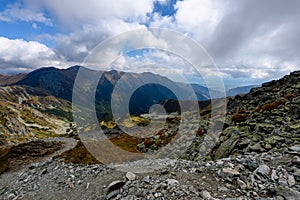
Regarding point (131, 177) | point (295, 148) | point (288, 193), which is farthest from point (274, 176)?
point (131, 177)

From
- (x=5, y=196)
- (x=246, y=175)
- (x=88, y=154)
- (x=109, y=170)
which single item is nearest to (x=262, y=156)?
(x=246, y=175)

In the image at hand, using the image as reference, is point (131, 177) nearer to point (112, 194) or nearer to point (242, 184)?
point (112, 194)

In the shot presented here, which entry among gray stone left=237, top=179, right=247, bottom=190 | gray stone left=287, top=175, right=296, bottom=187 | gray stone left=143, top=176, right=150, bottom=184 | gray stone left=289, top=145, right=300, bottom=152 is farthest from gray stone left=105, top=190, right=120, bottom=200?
gray stone left=289, top=145, right=300, bottom=152

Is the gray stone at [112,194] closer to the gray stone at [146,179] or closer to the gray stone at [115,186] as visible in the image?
the gray stone at [115,186]

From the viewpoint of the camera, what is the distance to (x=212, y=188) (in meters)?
12.0

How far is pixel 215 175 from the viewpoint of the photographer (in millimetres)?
13555

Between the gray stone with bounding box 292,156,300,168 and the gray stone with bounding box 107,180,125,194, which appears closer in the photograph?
the gray stone with bounding box 292,156,300,168

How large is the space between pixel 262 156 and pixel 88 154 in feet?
74.3

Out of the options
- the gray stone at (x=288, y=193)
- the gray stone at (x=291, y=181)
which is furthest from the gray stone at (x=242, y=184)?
the gray stone at (x=291, y=181)

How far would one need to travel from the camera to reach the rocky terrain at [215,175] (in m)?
11.7

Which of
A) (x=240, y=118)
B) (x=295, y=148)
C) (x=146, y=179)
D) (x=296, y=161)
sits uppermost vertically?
(x=240, y=118)

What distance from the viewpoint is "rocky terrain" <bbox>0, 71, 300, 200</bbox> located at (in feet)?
38.3

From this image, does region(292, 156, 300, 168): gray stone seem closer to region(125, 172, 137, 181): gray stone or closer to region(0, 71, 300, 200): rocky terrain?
region(0, 71, 300, 200): rocky terrain

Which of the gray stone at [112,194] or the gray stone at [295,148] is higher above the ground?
the gray stone at [295,148]
